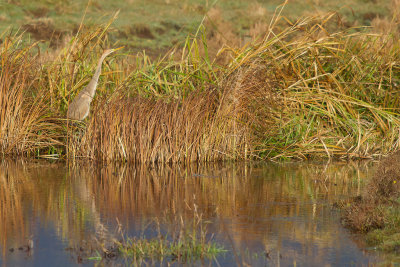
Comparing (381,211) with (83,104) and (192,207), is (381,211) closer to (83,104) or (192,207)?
(192,207)

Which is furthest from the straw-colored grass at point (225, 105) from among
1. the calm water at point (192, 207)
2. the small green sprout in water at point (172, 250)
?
the small green sprout in water at point (172, 250)

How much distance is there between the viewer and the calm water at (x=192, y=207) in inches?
226

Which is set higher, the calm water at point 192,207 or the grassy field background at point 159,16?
the grassy field background at point 159,16

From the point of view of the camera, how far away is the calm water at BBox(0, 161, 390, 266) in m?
5.75

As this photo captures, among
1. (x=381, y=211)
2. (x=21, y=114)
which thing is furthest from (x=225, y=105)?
(x=381, y=211)

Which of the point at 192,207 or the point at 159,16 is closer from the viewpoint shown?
the point at 192,207

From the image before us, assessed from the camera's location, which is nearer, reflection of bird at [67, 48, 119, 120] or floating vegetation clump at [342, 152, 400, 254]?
floating vegetation clump at [342, 152, 400, 254]

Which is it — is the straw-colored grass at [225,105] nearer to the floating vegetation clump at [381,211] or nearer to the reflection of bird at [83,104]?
the reflection of bird at [83,104]

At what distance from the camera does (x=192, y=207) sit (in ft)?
24.8

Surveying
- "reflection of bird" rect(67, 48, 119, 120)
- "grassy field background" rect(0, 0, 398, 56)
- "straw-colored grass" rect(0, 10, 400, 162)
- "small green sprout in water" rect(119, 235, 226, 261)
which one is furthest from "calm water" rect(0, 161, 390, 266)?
"grassy field background" rect(0, 0, 398, 56)

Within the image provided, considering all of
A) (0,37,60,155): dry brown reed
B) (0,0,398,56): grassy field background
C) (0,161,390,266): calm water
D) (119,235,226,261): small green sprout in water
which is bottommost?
(119,235,226,261): small green sprout in water

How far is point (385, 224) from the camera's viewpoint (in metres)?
6.30

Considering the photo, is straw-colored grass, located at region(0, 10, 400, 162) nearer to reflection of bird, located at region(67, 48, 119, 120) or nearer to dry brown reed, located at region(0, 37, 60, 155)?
dry brown reed, located at region(0, 37, 60, 155)

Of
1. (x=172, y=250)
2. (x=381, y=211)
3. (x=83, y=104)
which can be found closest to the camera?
(x=172, y=250)
